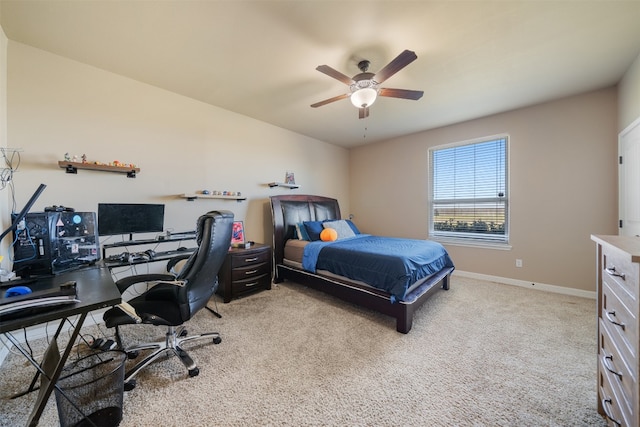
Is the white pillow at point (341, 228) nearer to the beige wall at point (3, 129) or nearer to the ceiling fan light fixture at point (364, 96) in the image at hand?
the ceiling fan light fixture at point (364, 96)

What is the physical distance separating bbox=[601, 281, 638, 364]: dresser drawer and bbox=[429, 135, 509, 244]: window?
2.81 meters

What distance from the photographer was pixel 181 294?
1645mm

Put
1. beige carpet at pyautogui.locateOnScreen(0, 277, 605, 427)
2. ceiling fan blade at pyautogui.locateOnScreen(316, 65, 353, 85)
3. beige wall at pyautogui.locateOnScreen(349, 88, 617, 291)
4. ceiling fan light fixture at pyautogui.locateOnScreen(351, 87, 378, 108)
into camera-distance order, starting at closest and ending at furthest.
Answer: beige carpet at pyautogui.locateOnScreen(0, 277, 605, 427), ceiling fan blade at pyautogui.locateOnScreen(316, 65, 353, 85), ceiling fan light fixture at pyautogui.locateOnScreen(351, 87, 378, 108), beige wall at pyautogui.locateOnScreen(349, 88, 617, 291)

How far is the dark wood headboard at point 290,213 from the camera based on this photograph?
149 inches

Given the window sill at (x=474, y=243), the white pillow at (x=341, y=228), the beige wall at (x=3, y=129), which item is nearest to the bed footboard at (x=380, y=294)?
the white pillow at (x=341, y=228)

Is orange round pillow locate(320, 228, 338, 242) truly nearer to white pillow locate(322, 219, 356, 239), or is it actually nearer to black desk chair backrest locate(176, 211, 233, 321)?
white pillow locate(322, 219, 356, 239)

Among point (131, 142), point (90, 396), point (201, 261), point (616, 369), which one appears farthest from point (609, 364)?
point (131, 142)

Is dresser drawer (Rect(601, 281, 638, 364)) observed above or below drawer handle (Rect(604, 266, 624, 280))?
below

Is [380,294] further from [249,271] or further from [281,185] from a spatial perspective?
[281,185]

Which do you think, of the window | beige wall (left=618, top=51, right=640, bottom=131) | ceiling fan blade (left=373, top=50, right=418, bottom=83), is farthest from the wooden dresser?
the window

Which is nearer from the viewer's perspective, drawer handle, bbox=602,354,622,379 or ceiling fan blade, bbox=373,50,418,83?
drawer handle, bbox=602,354,622,379

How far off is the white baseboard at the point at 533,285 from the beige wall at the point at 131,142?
11.5 ft

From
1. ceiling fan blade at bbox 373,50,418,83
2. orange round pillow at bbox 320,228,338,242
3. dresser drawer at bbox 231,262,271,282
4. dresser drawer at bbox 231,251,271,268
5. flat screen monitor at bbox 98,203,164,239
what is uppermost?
ceiling fan blade at bbox 373,50,418,83

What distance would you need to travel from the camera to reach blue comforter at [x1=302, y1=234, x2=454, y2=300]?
231cm
